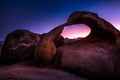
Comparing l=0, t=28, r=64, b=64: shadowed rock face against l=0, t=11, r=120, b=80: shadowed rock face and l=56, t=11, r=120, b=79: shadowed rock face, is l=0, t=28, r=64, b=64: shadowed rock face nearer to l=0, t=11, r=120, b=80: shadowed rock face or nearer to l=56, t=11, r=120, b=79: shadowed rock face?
l=0, t=11, r=120, b=80: shadowed rock face

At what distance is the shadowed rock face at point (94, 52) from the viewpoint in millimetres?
4215

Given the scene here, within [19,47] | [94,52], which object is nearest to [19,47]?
A: [19,47]

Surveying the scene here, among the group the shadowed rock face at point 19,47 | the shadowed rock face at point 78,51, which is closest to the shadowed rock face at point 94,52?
the shadowed rock face at point 78,51

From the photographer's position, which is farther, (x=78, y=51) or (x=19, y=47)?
(x=19, y=47)

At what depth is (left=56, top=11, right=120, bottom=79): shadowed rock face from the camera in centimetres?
421

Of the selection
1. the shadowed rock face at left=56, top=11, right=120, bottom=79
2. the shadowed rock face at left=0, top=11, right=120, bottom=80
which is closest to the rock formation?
the shadowed rock face at left=0, top=11, right=120, bottom=80

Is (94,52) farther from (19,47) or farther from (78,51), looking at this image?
(19,47)

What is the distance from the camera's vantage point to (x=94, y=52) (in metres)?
4.55

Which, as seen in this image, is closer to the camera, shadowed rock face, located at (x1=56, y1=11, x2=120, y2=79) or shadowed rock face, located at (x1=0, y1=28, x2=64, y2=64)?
shadowed rock face, located at (x1=56, y1=11, x2=120, y2=79)

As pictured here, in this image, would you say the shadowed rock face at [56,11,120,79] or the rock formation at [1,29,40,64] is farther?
the rock formation at [1,29,40,64]

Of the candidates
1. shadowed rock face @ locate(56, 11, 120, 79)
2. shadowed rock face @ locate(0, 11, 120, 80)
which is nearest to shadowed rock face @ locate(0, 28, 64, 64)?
shadowed rock face @ locate(0, 11, 120, 80)

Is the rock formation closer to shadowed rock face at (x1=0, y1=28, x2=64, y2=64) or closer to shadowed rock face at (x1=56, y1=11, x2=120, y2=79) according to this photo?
shadowed rock face at (x1=0, y1=28, x2=64, y2=64)

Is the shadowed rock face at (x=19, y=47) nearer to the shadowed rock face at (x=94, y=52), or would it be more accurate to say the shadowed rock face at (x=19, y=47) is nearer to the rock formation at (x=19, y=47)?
the rock formation at (x=19, y=47)

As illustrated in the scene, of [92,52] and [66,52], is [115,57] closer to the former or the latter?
[92,52]
